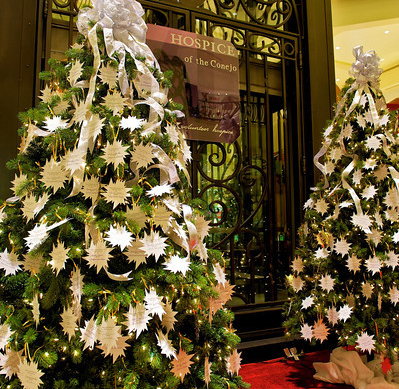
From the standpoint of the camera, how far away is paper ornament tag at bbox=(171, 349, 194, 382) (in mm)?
1196

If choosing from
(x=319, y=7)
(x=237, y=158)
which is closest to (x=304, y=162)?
(x=237, y=158)

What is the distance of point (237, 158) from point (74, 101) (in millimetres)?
1768

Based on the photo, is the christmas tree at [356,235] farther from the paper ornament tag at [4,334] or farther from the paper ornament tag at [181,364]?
the paper ornament tag at [4,334]

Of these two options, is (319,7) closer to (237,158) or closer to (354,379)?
(237,158)

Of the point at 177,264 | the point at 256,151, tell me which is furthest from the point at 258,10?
the point at 177,264

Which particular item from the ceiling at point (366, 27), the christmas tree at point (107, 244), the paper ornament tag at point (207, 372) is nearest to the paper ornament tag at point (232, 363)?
the christmas tree at point (107, 244)

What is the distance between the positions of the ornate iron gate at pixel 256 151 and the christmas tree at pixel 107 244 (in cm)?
135

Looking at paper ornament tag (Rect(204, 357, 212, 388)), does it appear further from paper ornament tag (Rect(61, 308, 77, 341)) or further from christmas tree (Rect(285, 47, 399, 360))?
christmas tree (Rect(285, 47, 399, 360))

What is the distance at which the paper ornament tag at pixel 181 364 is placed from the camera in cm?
120

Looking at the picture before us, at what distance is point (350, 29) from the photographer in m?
4.57

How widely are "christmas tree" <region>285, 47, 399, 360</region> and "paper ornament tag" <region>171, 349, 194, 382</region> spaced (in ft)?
3.90

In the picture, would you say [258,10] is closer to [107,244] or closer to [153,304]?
[107,244]

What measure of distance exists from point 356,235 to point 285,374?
1.08 m

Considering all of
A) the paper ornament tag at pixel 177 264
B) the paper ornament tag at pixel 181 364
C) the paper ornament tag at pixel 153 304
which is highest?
the paper ornament tag at pixel 177 264
